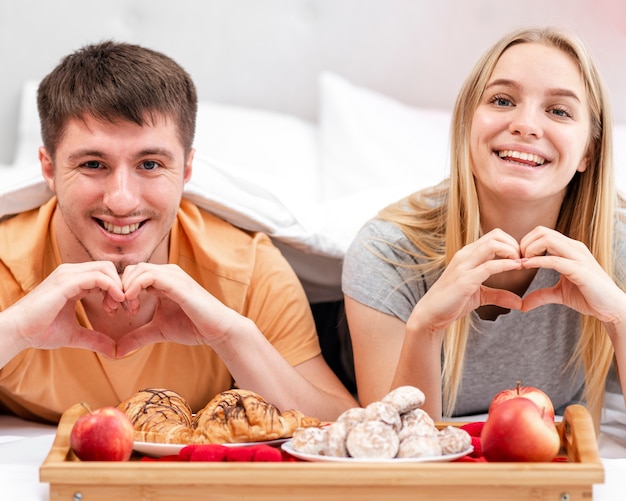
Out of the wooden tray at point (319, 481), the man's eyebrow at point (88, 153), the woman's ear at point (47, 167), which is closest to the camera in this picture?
the wooden tray at point (319, 481)

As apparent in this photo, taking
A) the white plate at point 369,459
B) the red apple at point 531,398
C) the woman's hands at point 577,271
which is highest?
the woman's hands at point 577,271

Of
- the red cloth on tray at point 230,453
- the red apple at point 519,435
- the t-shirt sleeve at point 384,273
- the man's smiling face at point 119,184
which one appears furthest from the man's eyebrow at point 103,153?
the red apple at point 519,435

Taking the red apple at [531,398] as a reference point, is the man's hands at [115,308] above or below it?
above

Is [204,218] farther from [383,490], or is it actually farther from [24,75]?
[24,75]

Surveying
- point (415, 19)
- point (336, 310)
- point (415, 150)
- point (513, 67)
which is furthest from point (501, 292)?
point (415, 19)

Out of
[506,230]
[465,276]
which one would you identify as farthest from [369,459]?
[506,230]

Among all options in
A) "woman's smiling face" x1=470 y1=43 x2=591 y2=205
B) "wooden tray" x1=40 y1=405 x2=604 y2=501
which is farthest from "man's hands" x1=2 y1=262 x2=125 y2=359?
"woman's smiling face" x1=470 y1=43 x2=591 y2=205

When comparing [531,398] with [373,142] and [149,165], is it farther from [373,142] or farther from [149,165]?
[373,142]

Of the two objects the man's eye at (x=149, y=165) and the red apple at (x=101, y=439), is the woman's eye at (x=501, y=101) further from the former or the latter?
the red apple at (x=101, y=439)

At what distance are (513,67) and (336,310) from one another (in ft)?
2.19

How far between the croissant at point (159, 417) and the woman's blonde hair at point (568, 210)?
23.1 inches

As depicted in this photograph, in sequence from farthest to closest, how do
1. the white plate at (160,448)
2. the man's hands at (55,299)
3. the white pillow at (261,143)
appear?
the white pillow at (261,143)
the man's hands at (55,299)
the white plate at (160,448)

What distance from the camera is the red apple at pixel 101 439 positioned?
2.96ft

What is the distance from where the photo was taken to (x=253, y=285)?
5.15 ft
